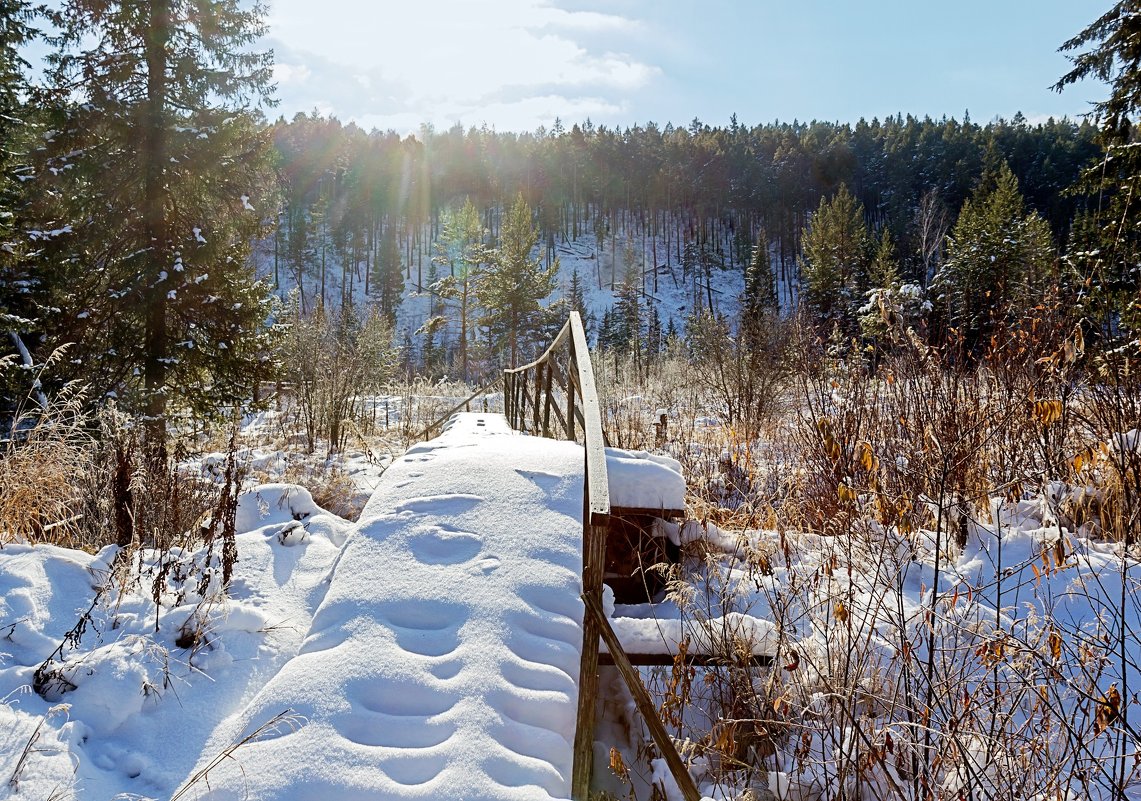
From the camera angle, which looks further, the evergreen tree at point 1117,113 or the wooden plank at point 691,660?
the evergreen tree at point 1117,113

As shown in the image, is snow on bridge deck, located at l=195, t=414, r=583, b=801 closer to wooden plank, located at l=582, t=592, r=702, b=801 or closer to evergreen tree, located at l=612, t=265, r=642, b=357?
wooden plank, located at l=582, t=592, r=702, b=801

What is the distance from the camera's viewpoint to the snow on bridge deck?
1.71 metres

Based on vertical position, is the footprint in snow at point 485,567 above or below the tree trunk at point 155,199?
below

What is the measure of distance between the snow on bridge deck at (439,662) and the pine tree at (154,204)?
29.4 feet

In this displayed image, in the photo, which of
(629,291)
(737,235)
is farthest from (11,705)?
(737,235)

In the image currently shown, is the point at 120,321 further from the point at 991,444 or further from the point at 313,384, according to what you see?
the point at 991,444

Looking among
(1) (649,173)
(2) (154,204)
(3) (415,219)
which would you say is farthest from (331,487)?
(1) (649,173)

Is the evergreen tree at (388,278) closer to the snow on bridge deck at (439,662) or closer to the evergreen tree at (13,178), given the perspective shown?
the evergreen tree at (13,178)

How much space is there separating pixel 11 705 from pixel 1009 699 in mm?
3763

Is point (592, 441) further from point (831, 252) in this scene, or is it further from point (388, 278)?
point (388, 278)

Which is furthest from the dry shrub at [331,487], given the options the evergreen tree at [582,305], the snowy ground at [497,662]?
the evergreen tree at [582,305]

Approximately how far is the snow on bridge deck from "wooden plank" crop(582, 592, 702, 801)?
101 mm

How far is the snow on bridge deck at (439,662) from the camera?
171 centimetres

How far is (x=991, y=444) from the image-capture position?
4.26 m
